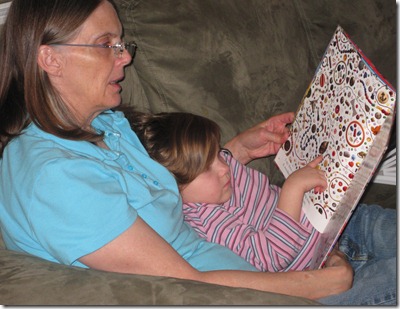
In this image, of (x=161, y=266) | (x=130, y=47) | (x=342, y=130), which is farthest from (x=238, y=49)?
(x=161, y=266)

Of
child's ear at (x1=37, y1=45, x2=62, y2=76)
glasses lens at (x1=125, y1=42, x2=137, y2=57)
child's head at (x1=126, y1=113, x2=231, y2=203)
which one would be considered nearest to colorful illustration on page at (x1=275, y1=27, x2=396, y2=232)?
child's head at (x1=126, y1=113, x2=231, y2=203)

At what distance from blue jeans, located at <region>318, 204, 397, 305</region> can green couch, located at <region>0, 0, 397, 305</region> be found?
26 centimetres

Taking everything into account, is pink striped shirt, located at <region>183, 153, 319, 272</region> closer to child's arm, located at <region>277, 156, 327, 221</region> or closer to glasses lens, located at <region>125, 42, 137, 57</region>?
child's arm, located at <region>277, 156, 327, 221</region>

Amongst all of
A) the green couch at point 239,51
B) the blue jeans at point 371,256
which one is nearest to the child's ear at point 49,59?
the green couch at point 239,51

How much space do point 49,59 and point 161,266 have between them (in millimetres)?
483

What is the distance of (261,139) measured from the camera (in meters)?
1.53

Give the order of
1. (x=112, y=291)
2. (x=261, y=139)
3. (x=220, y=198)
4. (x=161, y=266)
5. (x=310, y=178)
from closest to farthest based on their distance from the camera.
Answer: (x=112, y=291) < (x=161, y=266) < (x=310, y=178) < (x=220, y=198) < (x=261, y=139)

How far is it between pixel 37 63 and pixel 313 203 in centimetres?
70

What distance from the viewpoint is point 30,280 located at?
94 cm

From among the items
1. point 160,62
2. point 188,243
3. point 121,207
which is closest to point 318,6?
point 160,62

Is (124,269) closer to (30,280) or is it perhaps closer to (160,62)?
(30,280)

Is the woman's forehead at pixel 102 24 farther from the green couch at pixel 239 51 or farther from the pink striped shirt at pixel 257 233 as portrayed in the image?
the pink striped shirt at pixel 257 233

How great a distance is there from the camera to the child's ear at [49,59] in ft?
3.61

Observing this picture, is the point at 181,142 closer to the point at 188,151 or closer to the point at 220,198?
the point at 188,151
